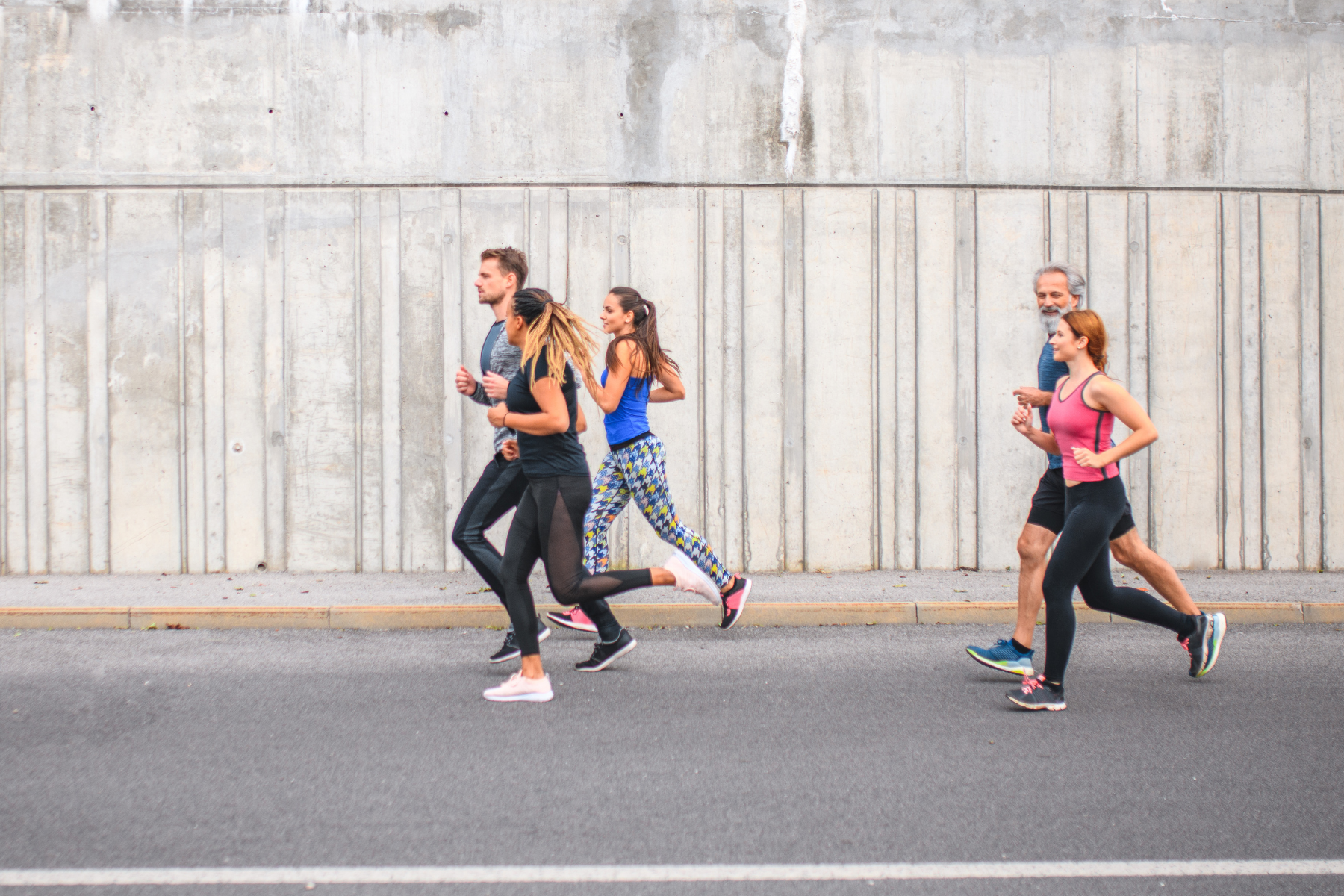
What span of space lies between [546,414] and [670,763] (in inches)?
63.7

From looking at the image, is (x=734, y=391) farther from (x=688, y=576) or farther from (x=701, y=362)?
(x=688, y=576)

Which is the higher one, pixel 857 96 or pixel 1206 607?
pixel 857 96

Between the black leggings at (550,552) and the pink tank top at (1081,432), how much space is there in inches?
79.0

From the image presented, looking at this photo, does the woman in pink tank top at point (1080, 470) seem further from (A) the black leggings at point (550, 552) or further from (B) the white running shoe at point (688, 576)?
(A) the black leggings at point (550, 552)

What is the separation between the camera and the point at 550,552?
4.73 m

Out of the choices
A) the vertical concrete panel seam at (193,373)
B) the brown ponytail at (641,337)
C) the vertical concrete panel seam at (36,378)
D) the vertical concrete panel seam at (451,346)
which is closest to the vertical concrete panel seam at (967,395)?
the brown ponytail at (641,337)

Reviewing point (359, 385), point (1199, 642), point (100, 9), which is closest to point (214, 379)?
point (359, 385)

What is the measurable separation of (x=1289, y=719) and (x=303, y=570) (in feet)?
22.5

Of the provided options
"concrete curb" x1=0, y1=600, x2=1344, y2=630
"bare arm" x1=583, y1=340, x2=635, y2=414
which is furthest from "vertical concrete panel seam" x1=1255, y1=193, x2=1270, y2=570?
"bare arm" x1=583, y1=340, x2=635, y2=414

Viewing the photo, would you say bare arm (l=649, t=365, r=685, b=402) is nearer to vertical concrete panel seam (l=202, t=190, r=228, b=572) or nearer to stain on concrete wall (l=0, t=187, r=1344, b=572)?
stain on concrete wall (l=0, t=187, r=1344, b=572)

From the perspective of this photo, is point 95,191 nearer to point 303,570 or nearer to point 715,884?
point 303,570

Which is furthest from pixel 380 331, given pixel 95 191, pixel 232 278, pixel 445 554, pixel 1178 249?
pixel 1178 249

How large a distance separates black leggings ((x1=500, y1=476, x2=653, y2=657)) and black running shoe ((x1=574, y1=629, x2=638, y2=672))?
0.39 meters

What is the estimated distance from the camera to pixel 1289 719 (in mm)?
4367
